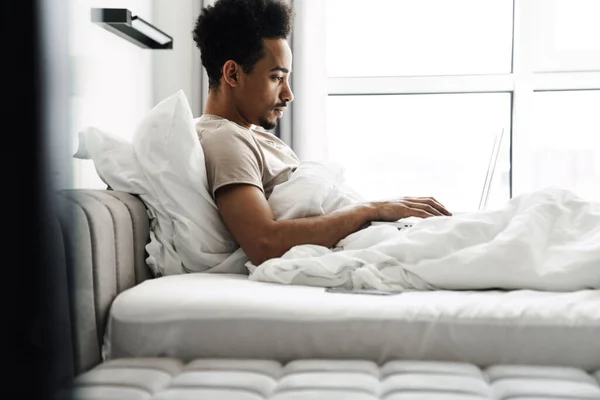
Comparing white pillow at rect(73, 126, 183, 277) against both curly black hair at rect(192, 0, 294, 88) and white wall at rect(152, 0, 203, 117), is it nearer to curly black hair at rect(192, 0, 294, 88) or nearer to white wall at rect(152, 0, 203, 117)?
curly black hair at rect(192, 0, 294, 88)

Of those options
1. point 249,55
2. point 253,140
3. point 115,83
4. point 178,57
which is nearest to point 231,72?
point 249,55

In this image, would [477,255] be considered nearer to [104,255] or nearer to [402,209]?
[402,209]

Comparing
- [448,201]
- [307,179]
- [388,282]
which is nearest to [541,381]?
[388,282]

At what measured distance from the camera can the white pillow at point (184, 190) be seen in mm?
1318

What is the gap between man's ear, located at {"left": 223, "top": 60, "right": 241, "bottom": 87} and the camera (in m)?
1.66

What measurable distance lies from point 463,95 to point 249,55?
66.2 inches

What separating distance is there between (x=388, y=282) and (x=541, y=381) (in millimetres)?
380

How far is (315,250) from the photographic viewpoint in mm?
1274

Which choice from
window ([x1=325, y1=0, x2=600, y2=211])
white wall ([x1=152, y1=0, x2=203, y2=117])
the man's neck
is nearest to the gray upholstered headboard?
the man's neck

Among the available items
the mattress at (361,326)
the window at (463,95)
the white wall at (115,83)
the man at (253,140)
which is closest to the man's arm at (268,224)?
the man at (253,140)

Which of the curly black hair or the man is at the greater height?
the curly black hair

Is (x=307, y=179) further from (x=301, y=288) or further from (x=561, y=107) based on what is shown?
(x=561, y=107)

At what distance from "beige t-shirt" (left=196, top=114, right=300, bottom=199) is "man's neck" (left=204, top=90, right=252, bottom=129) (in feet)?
0.14

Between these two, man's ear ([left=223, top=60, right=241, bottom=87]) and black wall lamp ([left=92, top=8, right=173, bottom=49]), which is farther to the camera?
black wall lamp ([left=92, top=8, right=173, bottom=49])
